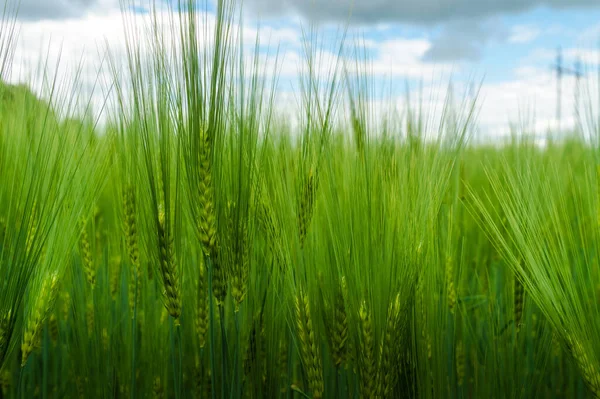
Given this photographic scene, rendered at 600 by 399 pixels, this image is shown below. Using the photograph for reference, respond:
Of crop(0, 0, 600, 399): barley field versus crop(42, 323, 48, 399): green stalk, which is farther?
crop(42, 323, 48, 399): green stalk

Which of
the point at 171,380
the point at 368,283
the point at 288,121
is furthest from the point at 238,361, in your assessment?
the point at 288,121

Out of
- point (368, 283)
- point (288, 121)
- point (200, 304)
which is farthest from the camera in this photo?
point (288, 121)

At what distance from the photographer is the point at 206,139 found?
1008 millimetres

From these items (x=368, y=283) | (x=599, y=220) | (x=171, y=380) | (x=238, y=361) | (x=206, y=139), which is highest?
(x=206, y=139)

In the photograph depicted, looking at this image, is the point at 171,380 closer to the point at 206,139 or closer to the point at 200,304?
the point at 200,304

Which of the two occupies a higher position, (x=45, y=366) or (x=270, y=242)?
(x=270, y=242)

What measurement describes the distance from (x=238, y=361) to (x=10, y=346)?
381mm

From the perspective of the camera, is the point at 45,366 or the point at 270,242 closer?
the point at 270,242

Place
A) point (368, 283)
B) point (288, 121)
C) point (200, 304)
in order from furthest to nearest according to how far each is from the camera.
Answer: point (288, 121), point (200, 304), point (368, 283)

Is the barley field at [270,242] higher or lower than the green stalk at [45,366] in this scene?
higher

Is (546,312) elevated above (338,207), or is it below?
below

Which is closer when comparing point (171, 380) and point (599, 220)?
point (599, 220)

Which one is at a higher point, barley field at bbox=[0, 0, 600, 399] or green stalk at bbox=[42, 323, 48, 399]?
barley field at bbox=[0, 0, 600, 399]

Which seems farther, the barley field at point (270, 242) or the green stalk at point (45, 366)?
the green stalk at point (45, 366)
